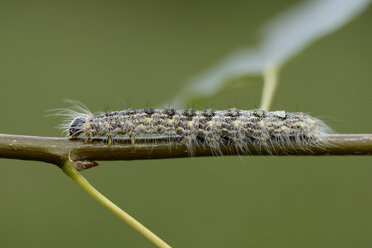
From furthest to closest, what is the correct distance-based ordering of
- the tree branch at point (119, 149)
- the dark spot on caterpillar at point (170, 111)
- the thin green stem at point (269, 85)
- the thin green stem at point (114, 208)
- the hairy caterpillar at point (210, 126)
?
the dark spot on caterpillar at point (170, 111), the hairy caterpillar at point (210, 126), the thin green stem at point (269, 85), the tree branch at point (119, 149), the thin green stem at point (114, 208)

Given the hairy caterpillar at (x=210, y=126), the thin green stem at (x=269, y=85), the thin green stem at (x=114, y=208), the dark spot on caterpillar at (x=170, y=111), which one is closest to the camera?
the thin green stem at (x=114, y=208)

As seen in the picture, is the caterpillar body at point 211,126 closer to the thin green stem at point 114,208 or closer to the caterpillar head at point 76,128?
the caterpillar head at point 76,128

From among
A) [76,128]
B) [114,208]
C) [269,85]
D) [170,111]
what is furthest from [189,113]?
[114,208]

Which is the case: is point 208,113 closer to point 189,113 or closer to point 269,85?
A: point 189,113

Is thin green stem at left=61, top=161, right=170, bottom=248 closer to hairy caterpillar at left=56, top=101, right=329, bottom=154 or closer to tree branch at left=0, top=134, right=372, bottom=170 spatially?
tree branch at left=0, top=134, right=372, bottom=170

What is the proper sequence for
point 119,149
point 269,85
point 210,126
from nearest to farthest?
point 119,149 → point 269,85 → point 210,126

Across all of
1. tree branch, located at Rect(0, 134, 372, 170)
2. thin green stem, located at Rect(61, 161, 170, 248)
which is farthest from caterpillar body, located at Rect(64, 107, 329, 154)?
thin green stem, located at Rect(61, 161, 170, 248)

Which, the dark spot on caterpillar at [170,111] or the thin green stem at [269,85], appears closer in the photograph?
the thin green stem at [269,85]

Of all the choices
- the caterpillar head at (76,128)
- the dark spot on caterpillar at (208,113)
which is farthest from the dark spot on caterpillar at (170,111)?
the caterpillar head at (76,128)
